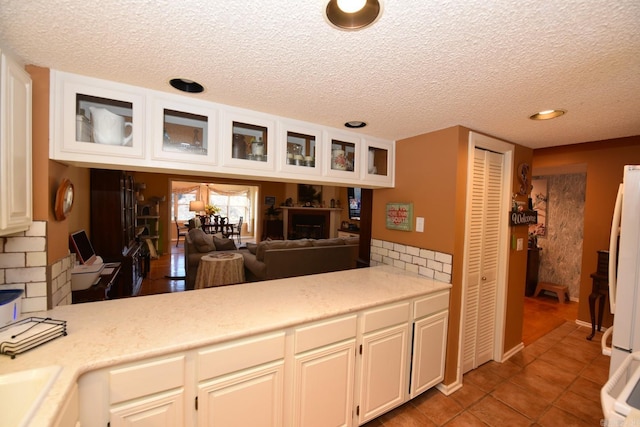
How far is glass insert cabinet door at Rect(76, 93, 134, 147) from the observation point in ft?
4.36

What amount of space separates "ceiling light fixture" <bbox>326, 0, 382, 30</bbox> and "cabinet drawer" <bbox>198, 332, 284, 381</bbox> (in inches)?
52.5

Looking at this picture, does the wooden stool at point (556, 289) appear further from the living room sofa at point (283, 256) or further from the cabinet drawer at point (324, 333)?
the cabinet drawer at point (324, 333)

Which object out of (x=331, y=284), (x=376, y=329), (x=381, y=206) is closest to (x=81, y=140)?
(x=331, y=284)

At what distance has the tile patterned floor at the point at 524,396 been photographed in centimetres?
181

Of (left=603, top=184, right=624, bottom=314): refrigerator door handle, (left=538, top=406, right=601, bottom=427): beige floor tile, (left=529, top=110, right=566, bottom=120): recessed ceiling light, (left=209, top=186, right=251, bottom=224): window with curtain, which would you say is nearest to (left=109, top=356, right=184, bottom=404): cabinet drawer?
(left=603, top=184, right=624, bottom=314): refrigerator door handle

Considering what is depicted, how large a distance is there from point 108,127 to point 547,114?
259 cm

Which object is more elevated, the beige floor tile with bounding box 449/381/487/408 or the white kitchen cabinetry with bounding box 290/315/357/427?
the white kitchen cabinetry with bounding box 290/315/357/427

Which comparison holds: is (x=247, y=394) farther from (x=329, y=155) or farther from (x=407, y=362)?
(x=329, y=155)

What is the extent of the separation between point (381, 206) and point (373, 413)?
5.38ft

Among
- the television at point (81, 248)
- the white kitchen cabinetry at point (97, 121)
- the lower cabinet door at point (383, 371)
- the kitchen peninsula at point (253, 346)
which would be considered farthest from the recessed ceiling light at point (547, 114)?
the television at point (81, 248)

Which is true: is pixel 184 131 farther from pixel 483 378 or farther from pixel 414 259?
pixel 483 378

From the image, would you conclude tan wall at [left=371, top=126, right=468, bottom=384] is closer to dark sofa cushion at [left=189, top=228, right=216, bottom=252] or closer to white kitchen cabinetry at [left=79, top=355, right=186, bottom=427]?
white kitchen cabinetry at [left=79, top=355, right=186, bottom=427]

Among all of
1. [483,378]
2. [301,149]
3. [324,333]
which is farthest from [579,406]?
[301,149]

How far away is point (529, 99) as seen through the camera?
1474mm
